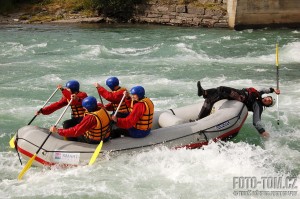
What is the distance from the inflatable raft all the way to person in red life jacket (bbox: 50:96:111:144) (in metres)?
0.23

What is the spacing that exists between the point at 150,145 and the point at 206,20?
19.8 m

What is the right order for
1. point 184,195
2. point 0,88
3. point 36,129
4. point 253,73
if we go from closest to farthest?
point 184,195
point 36,129
point 0,88
point 253,73

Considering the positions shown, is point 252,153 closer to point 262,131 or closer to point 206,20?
point 262,131

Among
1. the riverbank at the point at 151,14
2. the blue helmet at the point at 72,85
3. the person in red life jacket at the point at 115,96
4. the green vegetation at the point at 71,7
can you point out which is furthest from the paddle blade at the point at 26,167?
the green vegetation at the point at 71,7

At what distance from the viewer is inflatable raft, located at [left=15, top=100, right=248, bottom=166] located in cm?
734

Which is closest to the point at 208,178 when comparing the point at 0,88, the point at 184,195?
the point at 184,195

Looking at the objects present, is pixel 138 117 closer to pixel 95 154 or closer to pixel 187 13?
pixel 95 154

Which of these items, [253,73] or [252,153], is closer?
[252,153]

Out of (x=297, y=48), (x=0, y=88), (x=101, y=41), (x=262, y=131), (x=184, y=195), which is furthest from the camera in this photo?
(x=101, y=41)

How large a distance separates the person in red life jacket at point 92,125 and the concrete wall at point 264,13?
763 inches

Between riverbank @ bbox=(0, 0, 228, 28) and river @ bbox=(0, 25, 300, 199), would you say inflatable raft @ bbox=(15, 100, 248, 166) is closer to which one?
river @ bbox=(0, 25, 300, 199)

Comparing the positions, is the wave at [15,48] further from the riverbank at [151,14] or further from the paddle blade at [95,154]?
the paddle blade at [95,154]

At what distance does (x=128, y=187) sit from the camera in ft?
23.0

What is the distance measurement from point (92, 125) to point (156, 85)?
22.1ft
